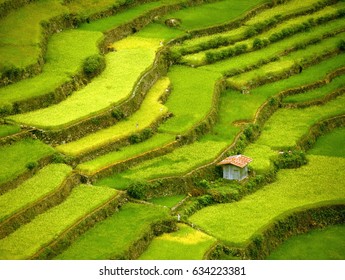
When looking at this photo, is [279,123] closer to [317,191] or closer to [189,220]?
[317,191]

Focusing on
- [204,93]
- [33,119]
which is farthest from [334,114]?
[33,119]

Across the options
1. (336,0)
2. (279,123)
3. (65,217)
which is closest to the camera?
(65,217)

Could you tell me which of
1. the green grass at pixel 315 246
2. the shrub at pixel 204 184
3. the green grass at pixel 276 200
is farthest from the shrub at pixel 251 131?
the green grass at pixel 315 246

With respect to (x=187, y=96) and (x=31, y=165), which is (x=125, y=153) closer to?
(x=31, y=165)

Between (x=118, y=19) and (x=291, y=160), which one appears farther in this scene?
(x=118, y=19)

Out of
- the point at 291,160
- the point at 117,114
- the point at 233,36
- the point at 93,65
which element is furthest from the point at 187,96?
the point at 233,36

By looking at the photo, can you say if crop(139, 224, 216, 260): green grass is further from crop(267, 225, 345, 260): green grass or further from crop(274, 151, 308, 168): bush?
crop(274, 151, 308, 168): bush
